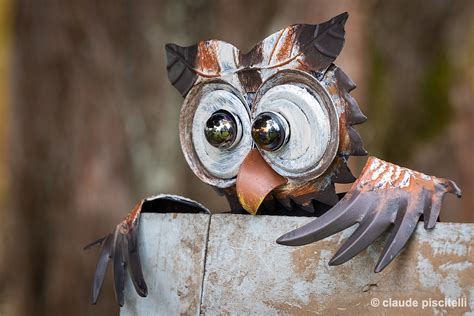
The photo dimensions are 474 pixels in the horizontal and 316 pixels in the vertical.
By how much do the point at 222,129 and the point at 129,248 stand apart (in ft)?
0.88

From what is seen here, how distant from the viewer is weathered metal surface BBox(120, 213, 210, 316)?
51.8 inches

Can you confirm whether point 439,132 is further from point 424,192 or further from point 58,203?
point 424,192

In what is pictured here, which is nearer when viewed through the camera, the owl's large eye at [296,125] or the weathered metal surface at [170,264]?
the owl's large eye at [296,125]

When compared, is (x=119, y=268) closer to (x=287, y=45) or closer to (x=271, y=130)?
(x=271, y=130)

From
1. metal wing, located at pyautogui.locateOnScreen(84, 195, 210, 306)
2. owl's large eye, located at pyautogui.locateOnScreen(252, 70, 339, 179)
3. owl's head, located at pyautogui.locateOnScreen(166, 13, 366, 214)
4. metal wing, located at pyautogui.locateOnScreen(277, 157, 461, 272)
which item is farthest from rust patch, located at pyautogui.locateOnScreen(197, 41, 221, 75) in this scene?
metal wing, located at pyautogui.locateOnScreen(277, 157, 461, 272)

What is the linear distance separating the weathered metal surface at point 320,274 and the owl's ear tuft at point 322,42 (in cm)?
24

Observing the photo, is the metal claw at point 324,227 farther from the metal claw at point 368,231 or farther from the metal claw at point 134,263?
the metal claw at point 134,263

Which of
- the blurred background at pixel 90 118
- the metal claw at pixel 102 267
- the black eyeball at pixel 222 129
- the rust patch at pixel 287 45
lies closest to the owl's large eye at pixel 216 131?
the black eyeball at pixel 222 129

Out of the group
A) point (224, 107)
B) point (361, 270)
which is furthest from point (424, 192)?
point (224, 107)

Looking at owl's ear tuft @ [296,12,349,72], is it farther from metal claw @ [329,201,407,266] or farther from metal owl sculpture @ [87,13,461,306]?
metal claw @ [329,201,407,266]

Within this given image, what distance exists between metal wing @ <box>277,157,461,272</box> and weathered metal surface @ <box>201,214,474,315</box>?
0.10 ft

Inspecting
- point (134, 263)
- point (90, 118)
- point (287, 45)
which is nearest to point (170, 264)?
point (134, 263)

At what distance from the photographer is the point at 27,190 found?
2896 mm

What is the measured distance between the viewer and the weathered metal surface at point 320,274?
1084 millimetres
